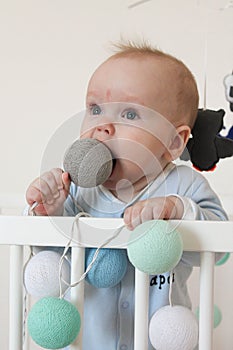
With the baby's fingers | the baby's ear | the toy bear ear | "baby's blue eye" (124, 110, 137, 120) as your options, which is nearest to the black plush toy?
the toy bear ear

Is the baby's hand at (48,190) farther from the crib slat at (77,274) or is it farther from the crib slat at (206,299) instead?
the crib slat at (206,299)

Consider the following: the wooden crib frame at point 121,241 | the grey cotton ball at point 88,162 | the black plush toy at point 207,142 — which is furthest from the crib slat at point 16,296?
the black plush toy at point 207,142

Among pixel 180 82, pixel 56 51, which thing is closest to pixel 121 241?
pixel 180 82

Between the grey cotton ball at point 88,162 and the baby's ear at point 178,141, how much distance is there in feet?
0.48

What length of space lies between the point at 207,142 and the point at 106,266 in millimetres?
405

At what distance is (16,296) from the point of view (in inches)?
32.3

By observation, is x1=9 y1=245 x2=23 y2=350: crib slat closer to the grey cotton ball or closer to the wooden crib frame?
the wooden crib frame

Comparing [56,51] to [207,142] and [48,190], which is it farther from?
[48,190]

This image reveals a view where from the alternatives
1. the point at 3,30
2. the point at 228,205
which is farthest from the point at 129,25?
the point at 228,205

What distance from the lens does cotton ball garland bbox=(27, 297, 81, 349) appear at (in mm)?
737

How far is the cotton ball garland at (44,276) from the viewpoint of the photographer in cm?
79

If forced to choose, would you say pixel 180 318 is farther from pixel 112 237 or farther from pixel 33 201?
pixel 33 201

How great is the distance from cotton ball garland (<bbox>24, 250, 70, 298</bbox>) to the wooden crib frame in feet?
0.06

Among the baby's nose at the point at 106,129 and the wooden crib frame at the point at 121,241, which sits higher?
the baby's nose at the point at 106,129
